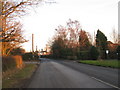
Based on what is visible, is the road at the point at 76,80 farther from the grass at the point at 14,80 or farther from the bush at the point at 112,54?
the bush at the point at 112,54

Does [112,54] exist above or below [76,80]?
below

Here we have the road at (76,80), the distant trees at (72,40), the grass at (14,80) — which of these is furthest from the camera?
the distant trees at (72,40)

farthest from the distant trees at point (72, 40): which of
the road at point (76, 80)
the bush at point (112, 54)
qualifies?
the road at point (76, 80)

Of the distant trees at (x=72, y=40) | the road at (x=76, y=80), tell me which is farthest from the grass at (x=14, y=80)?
the distant trees at (x=72, y=40)

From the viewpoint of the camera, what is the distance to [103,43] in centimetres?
6456

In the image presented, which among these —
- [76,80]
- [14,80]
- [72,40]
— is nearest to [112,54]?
[72,40]

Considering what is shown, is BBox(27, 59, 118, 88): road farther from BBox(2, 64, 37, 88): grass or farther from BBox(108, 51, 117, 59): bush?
BBox(108, 51, 117, 59): bush

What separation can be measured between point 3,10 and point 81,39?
135 feet

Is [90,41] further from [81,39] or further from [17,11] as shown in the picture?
[17,11]

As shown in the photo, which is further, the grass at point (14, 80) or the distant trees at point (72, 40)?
the distant trees at point (72, 40)

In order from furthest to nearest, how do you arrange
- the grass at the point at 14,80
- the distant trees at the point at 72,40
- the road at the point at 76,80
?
1. the distant trees at the point at 72,40
2. the road at the point at 76,80
3. the grass at the point at 14,80

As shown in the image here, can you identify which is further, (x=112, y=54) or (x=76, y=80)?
(x=112, y=54)

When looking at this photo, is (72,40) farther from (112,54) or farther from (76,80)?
(76,80)

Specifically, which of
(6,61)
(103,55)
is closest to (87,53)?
(103,55)
